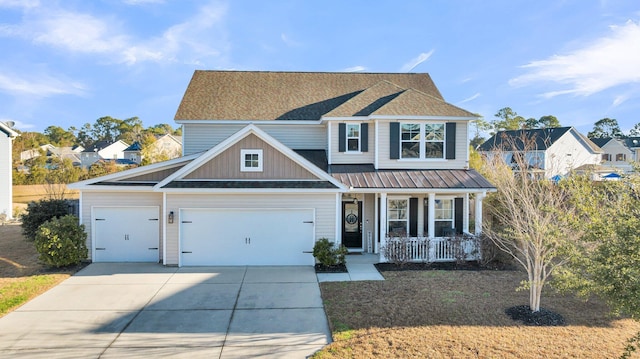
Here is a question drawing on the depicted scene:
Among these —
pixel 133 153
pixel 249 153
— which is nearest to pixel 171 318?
pixel 249 153

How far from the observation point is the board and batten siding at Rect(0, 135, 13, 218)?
23.2 m

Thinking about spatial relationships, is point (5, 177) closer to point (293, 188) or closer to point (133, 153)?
point (293, 188)

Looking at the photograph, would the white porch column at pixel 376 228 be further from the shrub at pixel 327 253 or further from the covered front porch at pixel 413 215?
the shrub at pixel 327 253

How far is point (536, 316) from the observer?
25.2ft

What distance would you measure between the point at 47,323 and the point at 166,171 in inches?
250

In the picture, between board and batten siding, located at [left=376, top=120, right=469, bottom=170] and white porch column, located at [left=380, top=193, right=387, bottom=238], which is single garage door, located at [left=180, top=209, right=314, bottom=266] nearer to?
white porch column, located at [left=380, top=193, right=387, bottom=238]

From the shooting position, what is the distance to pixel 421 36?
1695cm

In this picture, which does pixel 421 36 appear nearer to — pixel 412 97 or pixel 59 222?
pixel 412 97

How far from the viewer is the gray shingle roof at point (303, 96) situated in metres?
14.8

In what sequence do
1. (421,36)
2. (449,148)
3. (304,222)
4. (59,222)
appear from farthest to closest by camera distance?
(421,36) < (449,148) < (304,222) < (59,222)

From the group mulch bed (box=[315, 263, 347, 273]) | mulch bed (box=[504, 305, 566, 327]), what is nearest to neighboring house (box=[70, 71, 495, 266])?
mulch bed (box=[315, 263, 347, 273])

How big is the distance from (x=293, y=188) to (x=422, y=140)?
5.79 m

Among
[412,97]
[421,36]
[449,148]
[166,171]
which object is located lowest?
[166,171]

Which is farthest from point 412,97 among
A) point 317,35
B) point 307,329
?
point 307,329
